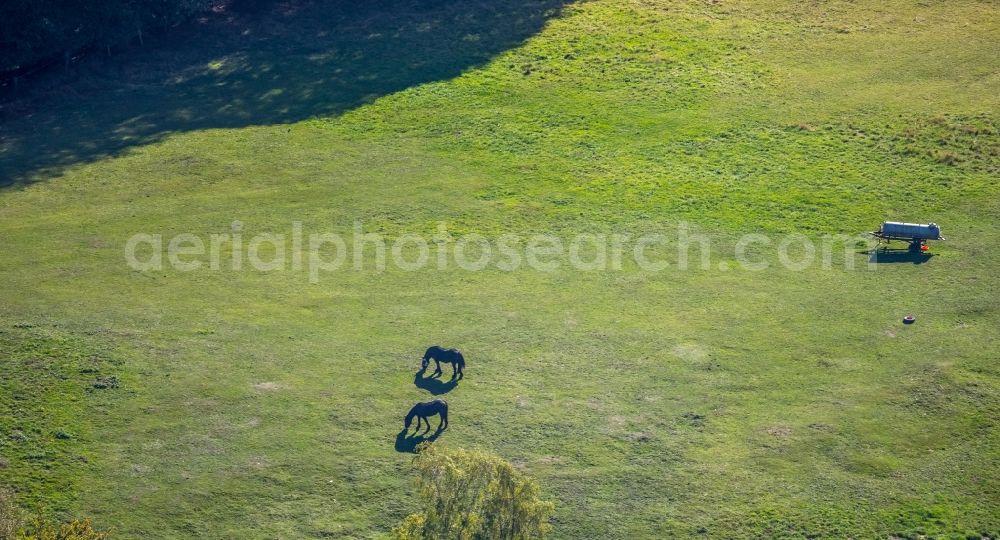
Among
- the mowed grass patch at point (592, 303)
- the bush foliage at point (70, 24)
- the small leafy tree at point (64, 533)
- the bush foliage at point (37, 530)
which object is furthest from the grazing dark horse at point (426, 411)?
the bush foliage at point (70, 24)

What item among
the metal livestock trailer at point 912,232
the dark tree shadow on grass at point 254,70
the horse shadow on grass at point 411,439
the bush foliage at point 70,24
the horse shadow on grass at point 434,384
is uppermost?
the bush foliage at point 70,24

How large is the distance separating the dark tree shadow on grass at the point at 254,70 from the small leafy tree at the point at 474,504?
130 feet

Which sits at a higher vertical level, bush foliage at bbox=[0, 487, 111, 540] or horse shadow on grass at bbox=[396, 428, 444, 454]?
bush foliage at bbox=[0, 487, 111, 540]

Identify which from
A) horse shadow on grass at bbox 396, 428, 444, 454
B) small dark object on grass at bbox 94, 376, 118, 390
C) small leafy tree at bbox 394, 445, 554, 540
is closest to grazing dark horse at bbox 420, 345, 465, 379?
horse shadow on grass at bbox 396, 428, 444, 454

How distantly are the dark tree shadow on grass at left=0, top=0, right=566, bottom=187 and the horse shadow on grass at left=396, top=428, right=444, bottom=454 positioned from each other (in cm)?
3351

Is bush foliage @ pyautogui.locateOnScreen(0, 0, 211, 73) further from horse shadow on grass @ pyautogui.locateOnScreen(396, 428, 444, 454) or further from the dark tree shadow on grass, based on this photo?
horse shadow on grass @ pyautogui.locateOnScreen(396, 428, 444, 454)

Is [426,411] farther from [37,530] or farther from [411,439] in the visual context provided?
[37,530]

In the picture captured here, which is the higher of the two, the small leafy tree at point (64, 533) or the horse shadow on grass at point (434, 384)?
the small leafy tree at point (64, 533)

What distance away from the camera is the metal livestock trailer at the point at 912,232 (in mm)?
47656

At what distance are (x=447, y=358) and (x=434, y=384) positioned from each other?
1137mm

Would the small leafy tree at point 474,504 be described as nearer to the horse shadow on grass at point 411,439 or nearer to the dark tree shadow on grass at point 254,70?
the horse shadow on grass at point 411,439

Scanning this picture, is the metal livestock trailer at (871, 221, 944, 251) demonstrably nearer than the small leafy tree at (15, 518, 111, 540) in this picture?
No

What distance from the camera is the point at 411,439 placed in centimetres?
3488

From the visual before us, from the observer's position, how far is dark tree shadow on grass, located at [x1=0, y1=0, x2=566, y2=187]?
6212cm
